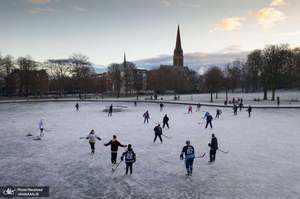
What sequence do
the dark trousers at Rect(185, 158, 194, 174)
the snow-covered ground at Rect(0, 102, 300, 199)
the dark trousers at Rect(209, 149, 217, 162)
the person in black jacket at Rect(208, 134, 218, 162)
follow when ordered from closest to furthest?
the snow-covered ground at Rect(0, 102, 300, 199) → the dark trousers at Rect(185, 158, 194, 174) → the person in black jacket at Rect(208, 134, 218, 162) → the dark trousers at Rect(209, 149, 217, 162)

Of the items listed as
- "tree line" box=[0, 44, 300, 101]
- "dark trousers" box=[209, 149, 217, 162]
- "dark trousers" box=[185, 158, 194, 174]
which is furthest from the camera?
"tree line" box=[0, 44, 300, 101]

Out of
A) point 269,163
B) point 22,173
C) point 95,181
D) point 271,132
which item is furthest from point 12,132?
point 271,132

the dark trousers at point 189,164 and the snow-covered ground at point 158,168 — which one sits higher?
the dark trousers at point 189,164

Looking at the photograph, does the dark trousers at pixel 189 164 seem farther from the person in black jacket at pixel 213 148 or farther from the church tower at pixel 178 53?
the church tower at pixel 178 53

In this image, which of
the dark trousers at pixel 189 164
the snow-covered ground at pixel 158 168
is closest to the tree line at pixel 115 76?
the snow-covered ground at pixel 158 168

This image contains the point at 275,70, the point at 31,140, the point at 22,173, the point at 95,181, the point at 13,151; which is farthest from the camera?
the point at 275,70

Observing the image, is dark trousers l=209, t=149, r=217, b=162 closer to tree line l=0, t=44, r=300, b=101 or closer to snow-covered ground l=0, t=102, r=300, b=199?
snow-covered ground l=0, t=102, r=300, b=199

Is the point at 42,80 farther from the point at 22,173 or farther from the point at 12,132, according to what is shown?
the point at 22,173

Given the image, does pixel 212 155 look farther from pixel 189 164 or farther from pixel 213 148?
pixel 189 164

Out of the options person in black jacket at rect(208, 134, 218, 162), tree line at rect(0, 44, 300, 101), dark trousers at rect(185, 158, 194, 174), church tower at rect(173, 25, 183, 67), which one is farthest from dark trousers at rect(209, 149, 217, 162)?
church tower at rect(173, 25, 183, 67)

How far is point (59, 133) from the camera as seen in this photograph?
20.6 meters

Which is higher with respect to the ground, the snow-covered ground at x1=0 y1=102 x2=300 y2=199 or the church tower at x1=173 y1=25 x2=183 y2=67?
the church tower at x1=173 y1=25 x2=183 y2=67

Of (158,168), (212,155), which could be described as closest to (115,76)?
(212,155)

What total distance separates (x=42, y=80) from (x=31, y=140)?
79590 millimetres
